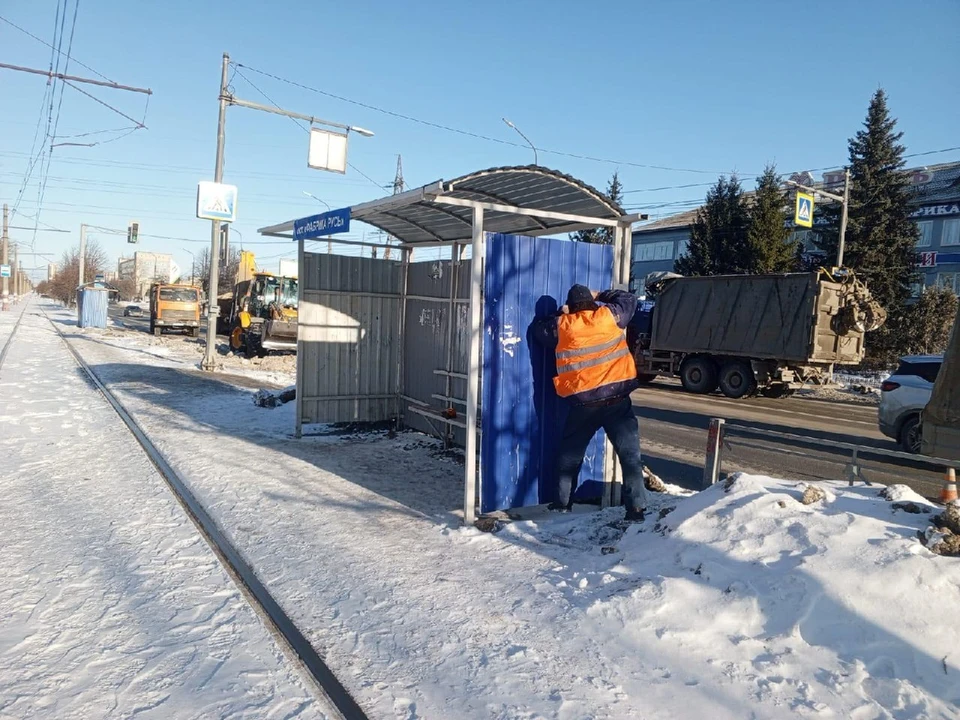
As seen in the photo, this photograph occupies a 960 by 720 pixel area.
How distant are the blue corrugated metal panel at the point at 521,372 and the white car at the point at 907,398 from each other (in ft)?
21.5

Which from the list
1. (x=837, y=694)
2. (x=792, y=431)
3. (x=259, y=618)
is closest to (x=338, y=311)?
(x=259, y=618)

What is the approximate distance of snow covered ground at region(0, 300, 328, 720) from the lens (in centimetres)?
310

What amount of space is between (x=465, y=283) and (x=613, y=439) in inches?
131

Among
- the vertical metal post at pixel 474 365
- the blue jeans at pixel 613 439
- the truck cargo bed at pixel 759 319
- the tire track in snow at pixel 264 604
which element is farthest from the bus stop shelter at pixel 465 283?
the truck cargo bed at pixel 759 319

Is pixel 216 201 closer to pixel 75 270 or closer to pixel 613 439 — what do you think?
pixel 613 439

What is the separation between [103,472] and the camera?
694cm

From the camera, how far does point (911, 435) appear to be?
396 inches

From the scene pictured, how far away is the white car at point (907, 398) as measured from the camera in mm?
9938

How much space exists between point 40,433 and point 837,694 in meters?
9.08

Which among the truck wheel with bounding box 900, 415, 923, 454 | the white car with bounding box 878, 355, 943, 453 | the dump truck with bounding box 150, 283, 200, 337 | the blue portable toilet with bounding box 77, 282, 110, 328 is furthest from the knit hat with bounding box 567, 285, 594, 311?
the blue portable toilet with bounding box 77, 282, 110, 328

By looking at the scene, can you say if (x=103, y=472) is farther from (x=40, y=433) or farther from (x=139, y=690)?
(x=139, y=690)

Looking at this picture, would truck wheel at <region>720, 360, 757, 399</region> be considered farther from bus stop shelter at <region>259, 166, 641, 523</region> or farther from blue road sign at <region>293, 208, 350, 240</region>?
blue road sign at <region>293, 208, 350, 240</region>

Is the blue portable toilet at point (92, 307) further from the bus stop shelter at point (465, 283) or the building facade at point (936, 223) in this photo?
the bus stop shelter at point (465, 283)

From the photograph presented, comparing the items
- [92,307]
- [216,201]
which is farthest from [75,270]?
[216,201]
